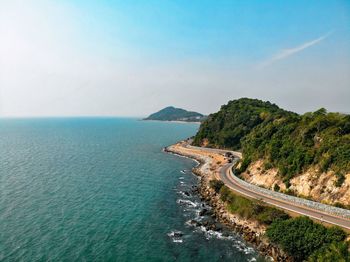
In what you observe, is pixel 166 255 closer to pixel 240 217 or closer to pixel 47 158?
pixel 240 217

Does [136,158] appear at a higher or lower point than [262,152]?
lower

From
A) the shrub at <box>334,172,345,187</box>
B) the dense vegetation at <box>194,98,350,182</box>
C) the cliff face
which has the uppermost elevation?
the dense vegetation at <box>194,98,350,182</box>

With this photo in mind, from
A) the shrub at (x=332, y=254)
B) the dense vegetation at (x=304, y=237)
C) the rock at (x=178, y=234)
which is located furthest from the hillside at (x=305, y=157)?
the rock at (x=178, y=234)

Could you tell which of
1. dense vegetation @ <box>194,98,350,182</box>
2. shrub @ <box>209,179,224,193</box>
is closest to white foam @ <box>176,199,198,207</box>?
shrub @ <box>209,179,224,193</box>

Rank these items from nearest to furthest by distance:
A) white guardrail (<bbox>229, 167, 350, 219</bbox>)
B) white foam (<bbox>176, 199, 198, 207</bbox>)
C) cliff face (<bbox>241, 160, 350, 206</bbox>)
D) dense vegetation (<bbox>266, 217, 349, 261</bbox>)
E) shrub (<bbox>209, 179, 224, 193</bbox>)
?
dense vegetation (<bbox>266, 217, 349, 261</bbox>), white guardrail (<bbox>229, 167, 350, 219</bbox>), cliff face (<bbox>241, 160, 350, 206</bbox>), white foam (<bbox>176, 199, 198, 207</bbox>), shrub (<bbox>209, 179, 224, 193</bbox>)

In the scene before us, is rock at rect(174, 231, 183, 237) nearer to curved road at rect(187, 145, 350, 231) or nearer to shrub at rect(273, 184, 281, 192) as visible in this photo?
curved road at rect(187, 145, 350, 231)

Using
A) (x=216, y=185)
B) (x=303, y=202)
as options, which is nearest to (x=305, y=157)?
(x=303, y=202)

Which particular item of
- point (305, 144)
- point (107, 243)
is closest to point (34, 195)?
point (107, 243)
